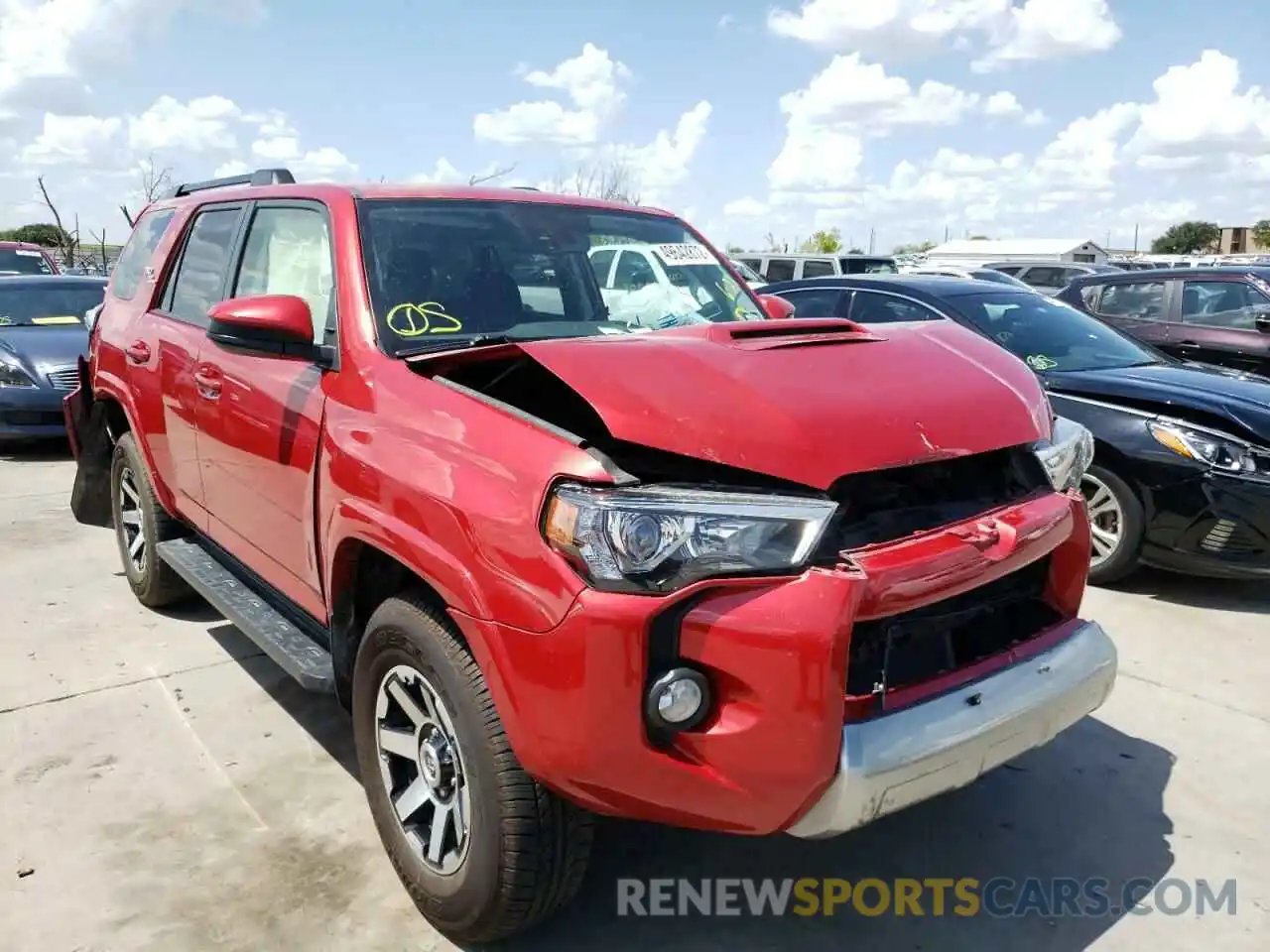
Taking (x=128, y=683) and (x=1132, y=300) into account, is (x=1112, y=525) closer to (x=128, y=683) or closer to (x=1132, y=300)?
(x=1132, y=300)

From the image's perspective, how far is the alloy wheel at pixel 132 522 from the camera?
485 centimetres

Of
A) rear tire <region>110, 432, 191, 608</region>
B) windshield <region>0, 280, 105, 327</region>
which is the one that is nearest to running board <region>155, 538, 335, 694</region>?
rear tire <region>110, 432, 191, 608</region>

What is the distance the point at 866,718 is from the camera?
2236 mm

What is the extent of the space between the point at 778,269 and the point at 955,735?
18.5m

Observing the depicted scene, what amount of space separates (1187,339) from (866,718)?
26.4 ft

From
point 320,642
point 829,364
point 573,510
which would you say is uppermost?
point 829,364

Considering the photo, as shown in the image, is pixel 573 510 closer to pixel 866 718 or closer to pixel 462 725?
pixel 462 725

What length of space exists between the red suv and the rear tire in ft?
4.46

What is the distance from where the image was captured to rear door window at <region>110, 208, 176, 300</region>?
15.6ft

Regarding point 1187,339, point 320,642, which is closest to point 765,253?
point 1187,339

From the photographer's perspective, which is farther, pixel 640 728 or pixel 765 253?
pixel 765 253

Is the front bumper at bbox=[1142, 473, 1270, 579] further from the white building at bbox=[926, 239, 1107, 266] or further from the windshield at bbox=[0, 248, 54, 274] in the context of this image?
the white building at bbox=[926, 239, 1107, 266]

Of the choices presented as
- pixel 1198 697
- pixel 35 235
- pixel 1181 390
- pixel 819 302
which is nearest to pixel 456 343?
pixel 1198 697

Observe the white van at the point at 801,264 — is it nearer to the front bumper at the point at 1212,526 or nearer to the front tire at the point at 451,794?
the front bumper at the point at 1212,526
